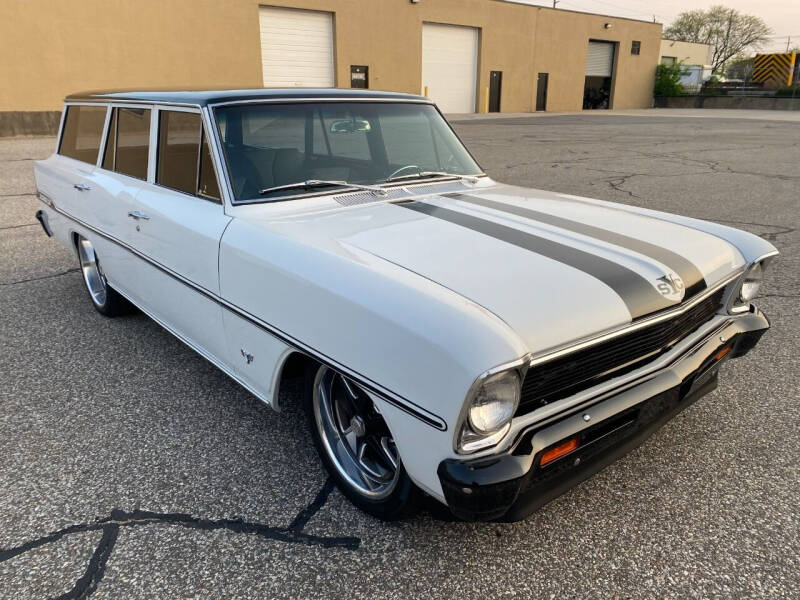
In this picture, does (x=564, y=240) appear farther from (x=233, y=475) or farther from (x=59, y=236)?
(x=59, y=236)

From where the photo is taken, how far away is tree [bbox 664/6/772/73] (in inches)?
2591

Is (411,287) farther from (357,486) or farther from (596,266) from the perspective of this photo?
(357,486)

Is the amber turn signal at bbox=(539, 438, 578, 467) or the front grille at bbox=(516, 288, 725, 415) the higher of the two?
the front grille at bbox=(516, 288, 725, 415)

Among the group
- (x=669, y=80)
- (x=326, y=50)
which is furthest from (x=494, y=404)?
(x=669, y=80)

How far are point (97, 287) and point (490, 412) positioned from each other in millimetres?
3758

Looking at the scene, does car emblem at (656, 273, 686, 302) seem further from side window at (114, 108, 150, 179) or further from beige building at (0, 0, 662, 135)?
beige building at (0, 0, 662, 135)

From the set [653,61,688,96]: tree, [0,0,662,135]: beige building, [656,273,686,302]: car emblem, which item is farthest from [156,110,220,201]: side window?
[653,61,688,96]: tree

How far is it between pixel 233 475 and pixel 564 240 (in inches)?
67.9

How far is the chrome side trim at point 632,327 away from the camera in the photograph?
5.94 feet

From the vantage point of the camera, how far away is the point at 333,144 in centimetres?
318

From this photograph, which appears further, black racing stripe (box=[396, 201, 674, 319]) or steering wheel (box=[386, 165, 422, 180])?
steering wheel (box=[386, 165, 422, 180])

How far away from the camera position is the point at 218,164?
2.81 metres

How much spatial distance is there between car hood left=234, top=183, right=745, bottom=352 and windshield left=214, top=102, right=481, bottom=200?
0.92ft

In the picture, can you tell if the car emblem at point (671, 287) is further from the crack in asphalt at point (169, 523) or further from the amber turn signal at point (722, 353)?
the crack in asphalt at point (169, 523)
